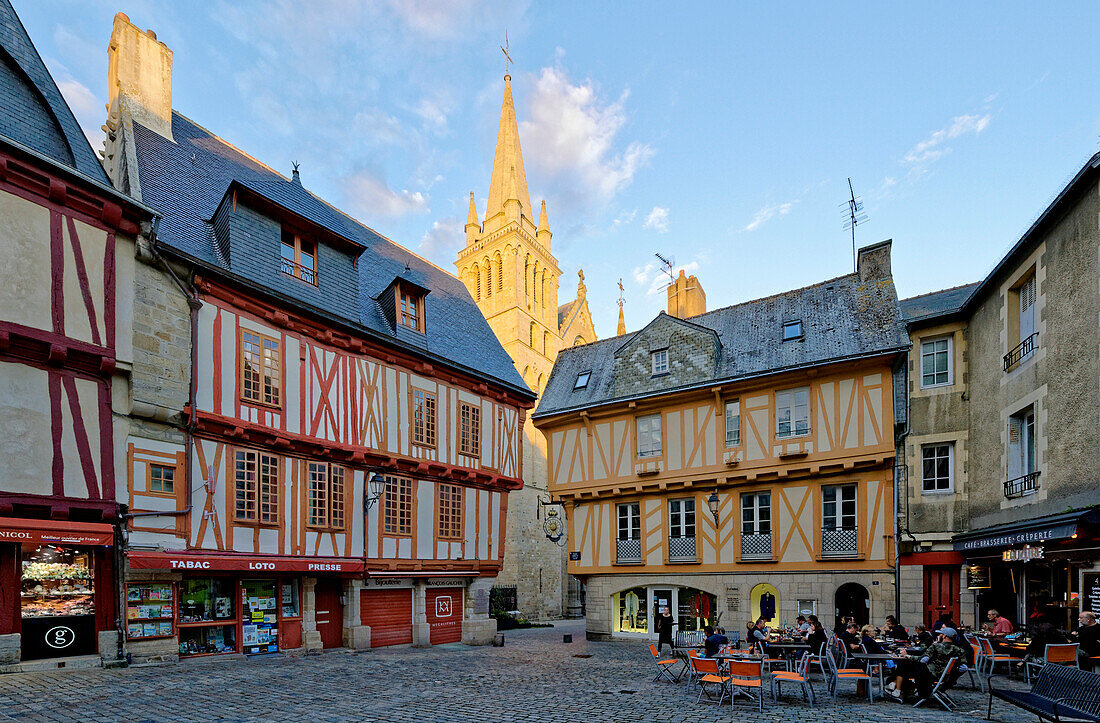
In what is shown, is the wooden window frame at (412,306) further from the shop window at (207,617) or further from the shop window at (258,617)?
the shop window at (207,617)

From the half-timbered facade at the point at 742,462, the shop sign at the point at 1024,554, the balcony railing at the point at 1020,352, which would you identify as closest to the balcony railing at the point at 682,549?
the half-timbered facade at the point at 742,462

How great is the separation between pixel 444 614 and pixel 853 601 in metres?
9.91

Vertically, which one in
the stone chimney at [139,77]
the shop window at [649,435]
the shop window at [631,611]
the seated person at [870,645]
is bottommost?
the shop window at [631,611]

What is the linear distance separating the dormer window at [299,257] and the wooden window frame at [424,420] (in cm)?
366

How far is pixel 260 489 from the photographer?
530 inches

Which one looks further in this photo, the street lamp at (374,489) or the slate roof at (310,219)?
the street lamp at (374,489)

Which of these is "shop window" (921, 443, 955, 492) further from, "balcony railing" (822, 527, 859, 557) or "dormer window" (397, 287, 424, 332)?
"dormer window" (397, 287, 424, 332)

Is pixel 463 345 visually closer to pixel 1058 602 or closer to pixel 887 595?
pixel 887 595

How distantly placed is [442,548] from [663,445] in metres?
6.45

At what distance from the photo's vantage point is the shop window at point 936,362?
15398 millimetres

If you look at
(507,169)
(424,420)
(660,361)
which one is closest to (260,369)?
(424,420)

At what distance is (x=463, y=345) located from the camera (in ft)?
65.1

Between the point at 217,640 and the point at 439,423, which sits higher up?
the point at 439,423

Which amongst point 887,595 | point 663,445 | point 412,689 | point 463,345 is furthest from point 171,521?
point 887,595
